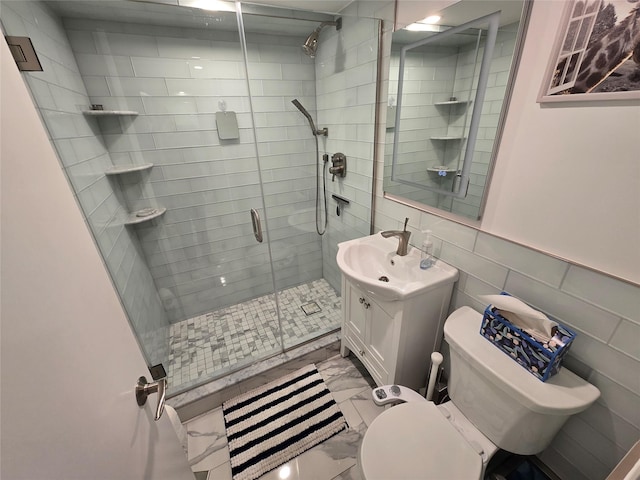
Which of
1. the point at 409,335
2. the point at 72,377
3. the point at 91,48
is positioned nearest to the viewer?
the point at 72,377

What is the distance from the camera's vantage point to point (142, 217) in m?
1.82

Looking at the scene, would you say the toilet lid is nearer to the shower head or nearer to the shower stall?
the shower stall

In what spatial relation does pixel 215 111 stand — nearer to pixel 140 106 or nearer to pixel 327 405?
pixel 140 106

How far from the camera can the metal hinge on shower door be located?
93 cm

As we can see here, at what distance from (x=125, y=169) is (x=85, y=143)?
0.30m

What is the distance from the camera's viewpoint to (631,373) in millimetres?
784

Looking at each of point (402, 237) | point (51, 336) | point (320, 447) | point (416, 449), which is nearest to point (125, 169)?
point (51, 336)

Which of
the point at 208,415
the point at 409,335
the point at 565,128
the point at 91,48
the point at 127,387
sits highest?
the point at 91,48

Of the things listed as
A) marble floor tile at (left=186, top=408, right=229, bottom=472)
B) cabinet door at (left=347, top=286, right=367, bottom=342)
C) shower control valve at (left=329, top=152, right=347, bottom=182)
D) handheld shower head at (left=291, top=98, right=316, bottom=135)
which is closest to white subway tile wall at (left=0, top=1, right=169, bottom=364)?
marble floor tile at (left=186, top=408, right=229, bottom=472)

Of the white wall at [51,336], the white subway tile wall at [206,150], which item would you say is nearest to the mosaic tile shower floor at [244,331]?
the white subway tile wall at [206,150]

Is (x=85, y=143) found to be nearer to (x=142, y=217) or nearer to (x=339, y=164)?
(x=142, y=217)

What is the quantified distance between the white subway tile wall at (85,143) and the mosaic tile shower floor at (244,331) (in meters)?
0.20

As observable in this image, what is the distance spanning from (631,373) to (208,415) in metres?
1.90

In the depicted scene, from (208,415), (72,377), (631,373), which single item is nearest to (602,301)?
(631,373)
